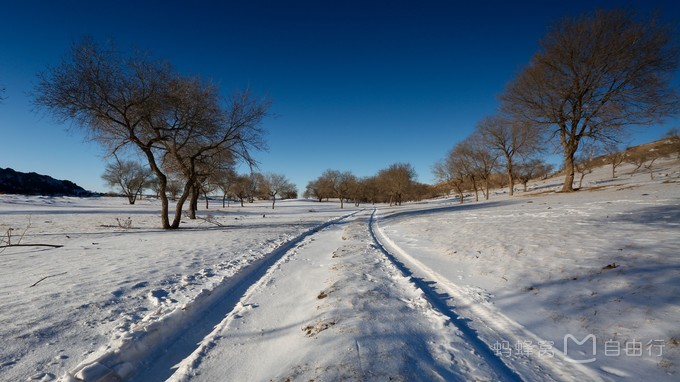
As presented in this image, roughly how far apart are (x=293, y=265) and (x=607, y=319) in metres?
6.02

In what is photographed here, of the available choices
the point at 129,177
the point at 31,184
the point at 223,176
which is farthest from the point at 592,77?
the point at 31,184

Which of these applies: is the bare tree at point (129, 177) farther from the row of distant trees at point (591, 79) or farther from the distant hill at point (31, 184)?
the row of distant trees at point (591, 79)

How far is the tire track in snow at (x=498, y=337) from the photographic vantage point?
8.16 feet

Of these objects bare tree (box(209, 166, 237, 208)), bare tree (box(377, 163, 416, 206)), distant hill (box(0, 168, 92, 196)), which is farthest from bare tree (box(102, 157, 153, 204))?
bare tree (box(377, 163, 416, 206))

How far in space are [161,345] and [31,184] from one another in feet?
302

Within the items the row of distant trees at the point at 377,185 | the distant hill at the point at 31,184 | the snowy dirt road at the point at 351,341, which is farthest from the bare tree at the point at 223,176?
the distant hill at the point at 31,184

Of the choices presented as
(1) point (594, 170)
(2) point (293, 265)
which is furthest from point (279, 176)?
(1) point (594, 170)

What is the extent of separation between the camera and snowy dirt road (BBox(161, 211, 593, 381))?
2.40m

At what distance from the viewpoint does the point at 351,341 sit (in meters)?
2.79

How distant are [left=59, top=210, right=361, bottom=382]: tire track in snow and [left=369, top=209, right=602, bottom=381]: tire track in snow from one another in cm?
340

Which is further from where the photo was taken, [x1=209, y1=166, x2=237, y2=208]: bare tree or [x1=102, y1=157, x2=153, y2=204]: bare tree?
[x1=102, y1=157, x2=153, y2=204]: bare tree

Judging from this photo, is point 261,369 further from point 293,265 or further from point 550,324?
point 293,265

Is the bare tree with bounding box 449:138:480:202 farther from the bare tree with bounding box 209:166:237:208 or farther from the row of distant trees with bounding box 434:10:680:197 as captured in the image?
the bare tree with bounding box 209:166:237:208

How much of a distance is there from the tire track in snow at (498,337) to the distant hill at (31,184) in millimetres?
81866
